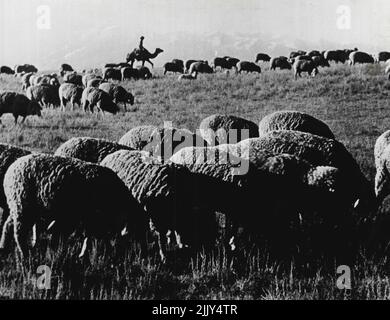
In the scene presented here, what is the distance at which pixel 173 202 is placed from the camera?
593cm

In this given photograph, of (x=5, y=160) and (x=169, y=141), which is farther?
(x=169, y=141)

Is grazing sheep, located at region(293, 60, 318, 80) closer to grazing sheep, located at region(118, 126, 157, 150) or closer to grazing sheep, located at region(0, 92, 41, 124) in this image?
grazing sheep, located at region(0, 92, 41, 124)

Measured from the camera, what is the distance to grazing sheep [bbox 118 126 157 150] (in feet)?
30.1

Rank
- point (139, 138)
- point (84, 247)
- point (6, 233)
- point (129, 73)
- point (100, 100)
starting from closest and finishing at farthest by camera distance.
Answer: point (84, 247), point (6, 233), point (139, 138), point (100, 100), point (129, 73)

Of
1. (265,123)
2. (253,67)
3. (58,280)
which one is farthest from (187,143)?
(253,67)

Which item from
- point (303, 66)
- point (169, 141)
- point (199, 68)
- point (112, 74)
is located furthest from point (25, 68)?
point (169, 141)

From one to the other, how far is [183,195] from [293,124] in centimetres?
485

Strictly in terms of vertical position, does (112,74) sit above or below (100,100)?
above

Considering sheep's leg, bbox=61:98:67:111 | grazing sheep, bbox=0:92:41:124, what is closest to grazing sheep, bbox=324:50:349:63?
sheep's leg, bbox=61:98:67:111

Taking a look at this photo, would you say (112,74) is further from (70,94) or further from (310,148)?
(310,148)

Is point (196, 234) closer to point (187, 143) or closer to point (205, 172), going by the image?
point (205, 172)

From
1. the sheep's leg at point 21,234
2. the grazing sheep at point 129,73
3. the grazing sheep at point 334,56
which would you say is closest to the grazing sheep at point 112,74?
the grazing sheep at point 129,73

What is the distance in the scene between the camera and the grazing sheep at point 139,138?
30.1 feet
